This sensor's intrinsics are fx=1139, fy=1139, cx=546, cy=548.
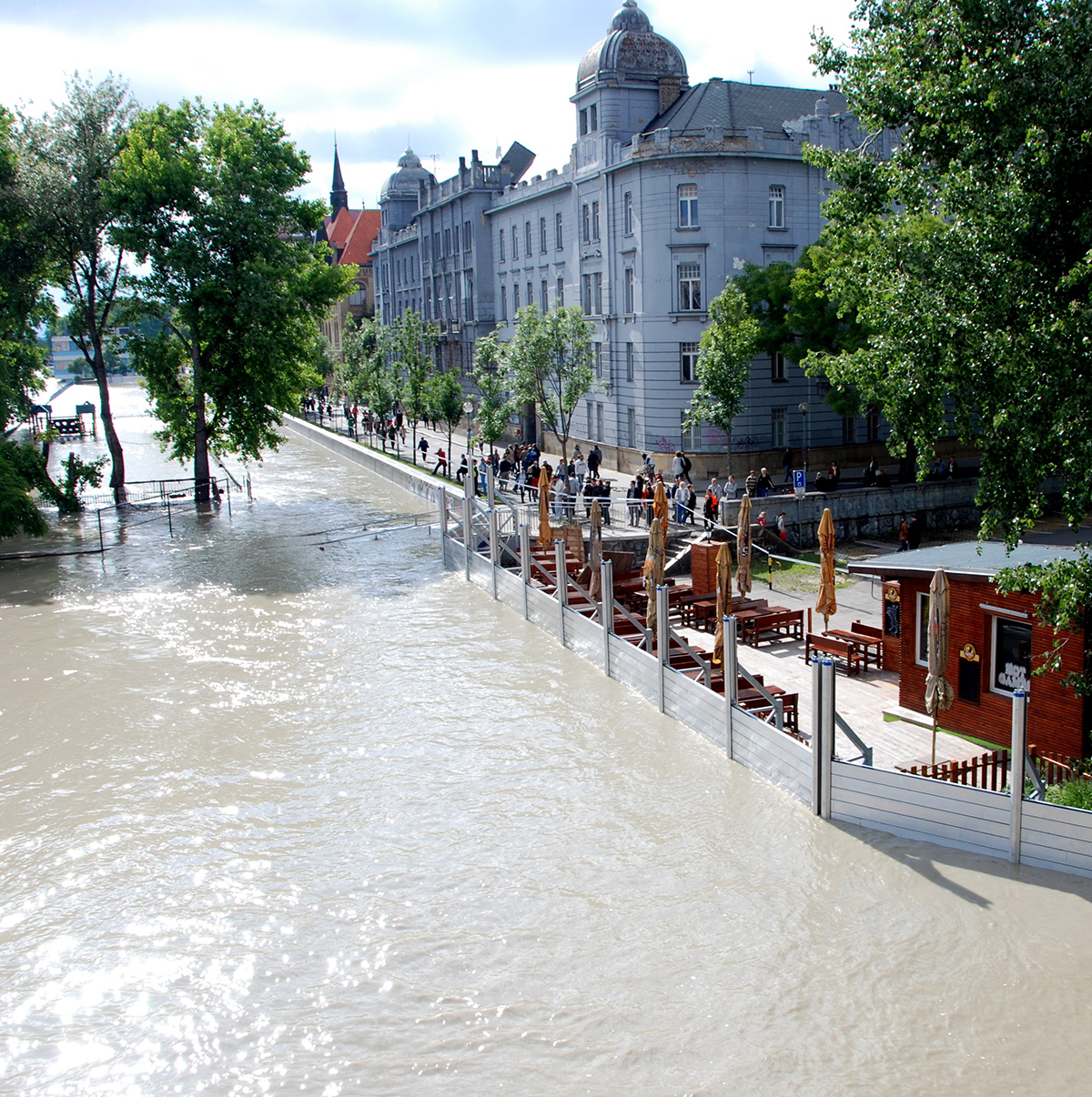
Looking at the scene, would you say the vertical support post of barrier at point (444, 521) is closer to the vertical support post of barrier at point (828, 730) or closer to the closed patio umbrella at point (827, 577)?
the closed patio umbrella at point (827, 577)

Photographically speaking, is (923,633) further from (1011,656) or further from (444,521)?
(444,521)

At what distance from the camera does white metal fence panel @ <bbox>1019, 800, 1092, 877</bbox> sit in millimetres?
11250

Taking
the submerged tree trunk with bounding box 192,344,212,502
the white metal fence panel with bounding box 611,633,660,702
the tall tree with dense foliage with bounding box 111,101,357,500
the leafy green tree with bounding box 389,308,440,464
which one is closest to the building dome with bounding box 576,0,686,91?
the tall tree with dense foliage with bounding box 111,101,357,500

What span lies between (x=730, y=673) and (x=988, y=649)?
3667mm

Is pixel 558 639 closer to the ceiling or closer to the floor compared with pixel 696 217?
closer to the floor

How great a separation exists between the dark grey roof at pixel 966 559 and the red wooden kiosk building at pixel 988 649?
0.01m

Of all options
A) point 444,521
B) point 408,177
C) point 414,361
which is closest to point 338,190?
point 408,177

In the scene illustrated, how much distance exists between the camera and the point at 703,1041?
965 cm

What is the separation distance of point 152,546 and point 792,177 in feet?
83.3

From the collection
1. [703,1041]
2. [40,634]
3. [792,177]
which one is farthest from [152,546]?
[703,1041]

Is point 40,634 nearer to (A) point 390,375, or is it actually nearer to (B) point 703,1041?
(B) point 703,1041

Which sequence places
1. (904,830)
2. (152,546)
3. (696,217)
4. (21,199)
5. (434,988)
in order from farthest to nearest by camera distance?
(696,217) < (21,199) < (152,546) < (904,830) < (434,988)

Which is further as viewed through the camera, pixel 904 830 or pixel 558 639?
pixel 558 639

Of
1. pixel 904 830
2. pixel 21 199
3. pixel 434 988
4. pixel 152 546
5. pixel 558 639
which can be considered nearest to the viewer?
pixel 434 988
